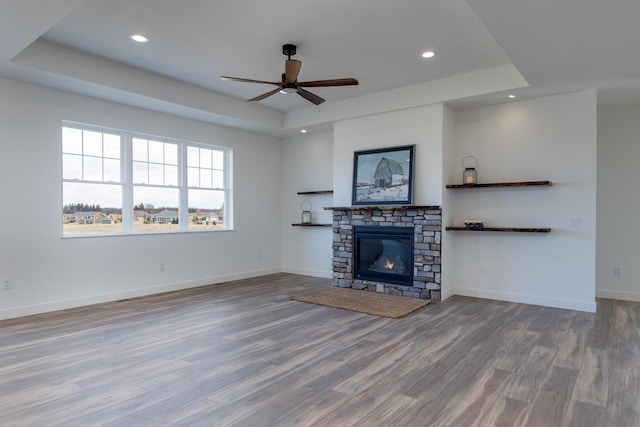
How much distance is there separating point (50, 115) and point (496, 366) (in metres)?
5.50

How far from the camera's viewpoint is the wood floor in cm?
228

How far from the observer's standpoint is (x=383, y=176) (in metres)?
5.71

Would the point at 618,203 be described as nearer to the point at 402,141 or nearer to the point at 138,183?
the point at 402,141

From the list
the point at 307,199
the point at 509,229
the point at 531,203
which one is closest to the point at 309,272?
the point at 307,199

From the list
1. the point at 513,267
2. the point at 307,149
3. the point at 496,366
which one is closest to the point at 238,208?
the point at 307,149

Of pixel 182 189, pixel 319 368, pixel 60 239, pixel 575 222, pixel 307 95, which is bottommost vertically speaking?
pixel 319 368

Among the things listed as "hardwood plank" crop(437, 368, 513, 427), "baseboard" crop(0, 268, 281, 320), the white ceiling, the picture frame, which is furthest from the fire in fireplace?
"hardwood plank" crop(437, 368, 513, 427)

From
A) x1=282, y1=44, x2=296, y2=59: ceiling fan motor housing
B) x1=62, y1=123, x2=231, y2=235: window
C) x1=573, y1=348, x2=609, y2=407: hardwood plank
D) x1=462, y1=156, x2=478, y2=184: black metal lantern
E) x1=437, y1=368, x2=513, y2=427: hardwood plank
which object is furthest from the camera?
x1=462, y1=156, x2=478, y2=184: black metal lantern

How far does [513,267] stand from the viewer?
16.8 feet

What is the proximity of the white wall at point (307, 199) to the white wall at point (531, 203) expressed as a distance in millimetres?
2381

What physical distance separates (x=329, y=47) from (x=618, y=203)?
458 centimetres

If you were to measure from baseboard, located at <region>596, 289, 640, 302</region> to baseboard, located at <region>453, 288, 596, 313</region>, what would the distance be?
107cm

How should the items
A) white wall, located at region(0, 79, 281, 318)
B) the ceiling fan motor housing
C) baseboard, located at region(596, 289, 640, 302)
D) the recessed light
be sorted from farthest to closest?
baseboard, located at region(596, 289, 640, 302), white wall, located at region(0, 79, 281, 318), the ceiling fan motor housing, the recessed light

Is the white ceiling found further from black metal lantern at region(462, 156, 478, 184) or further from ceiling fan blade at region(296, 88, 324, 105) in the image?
black metal lantern at region(462, 156, 478, 184)
